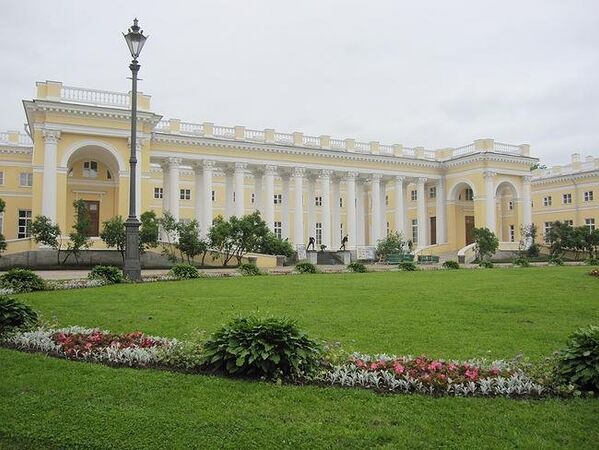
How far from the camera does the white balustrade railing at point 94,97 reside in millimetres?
34344

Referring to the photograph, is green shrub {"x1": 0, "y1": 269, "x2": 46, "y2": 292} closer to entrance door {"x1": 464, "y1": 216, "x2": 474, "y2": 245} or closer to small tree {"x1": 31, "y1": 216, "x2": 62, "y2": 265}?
small tree {"x1": 31, "y1": 216, "x2": 62, "y2": 265}

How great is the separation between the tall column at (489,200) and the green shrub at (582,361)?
45078 mm

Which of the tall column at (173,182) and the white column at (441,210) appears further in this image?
the white column at (441,210)

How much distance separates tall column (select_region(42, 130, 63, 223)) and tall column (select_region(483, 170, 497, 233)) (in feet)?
117

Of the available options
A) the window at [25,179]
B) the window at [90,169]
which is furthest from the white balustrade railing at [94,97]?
the window at [25,179]

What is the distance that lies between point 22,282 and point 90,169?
1138 inches

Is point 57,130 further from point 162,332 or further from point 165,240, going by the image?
point 162,332

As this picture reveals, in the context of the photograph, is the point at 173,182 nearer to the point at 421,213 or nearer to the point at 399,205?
the point at 399,205

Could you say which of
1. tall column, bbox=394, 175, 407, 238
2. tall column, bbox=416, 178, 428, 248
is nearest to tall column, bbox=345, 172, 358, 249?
tall column, bbox=394, 175, 407, 238

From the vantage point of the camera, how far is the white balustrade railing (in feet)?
113

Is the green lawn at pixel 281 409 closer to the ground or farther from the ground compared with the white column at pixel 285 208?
closer to the ground

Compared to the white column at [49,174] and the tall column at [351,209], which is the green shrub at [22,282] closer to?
the white column at [49,174]

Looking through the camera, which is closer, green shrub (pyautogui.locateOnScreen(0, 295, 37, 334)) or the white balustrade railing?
green shrub (pyautogui.locateOnScreen(0, 295, 37, 334))

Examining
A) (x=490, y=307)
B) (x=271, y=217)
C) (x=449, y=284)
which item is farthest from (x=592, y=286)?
(x=271, y=217)
